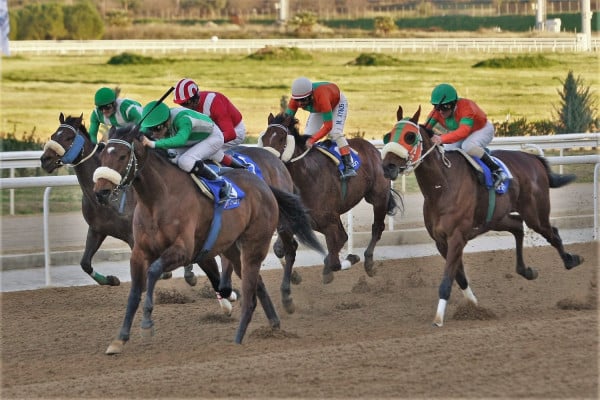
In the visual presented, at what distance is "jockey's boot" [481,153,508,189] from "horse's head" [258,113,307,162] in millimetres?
1578

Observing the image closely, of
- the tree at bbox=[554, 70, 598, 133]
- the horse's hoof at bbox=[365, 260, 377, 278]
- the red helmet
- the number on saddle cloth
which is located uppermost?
the red helmet

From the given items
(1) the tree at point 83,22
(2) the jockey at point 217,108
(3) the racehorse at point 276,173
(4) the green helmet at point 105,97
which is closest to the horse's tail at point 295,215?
(2) the jockey at point 217,108

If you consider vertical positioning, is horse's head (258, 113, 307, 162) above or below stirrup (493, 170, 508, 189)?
above

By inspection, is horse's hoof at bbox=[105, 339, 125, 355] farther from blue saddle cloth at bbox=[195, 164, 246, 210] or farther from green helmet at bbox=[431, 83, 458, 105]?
green helmet at bbox=[431, 83, 458, 105]

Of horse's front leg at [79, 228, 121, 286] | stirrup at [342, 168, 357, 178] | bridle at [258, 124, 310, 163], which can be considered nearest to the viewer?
horse's front leg at [79, 228, 121, 286]

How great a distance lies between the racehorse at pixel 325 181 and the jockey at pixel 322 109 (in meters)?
0.13

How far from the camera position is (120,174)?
21.1 ft

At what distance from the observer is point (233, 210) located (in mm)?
7129

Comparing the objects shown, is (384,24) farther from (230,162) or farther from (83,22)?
(230,162)

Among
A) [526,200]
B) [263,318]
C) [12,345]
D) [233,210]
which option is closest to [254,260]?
[233,210]

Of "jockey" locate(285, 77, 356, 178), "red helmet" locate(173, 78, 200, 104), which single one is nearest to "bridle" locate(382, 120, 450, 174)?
"red helmet" locate(173, 78, 200, 104)

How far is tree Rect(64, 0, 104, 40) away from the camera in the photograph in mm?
22484

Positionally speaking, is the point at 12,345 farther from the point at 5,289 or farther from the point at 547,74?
the point at 547,74

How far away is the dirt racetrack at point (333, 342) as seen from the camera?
5.67 meters
